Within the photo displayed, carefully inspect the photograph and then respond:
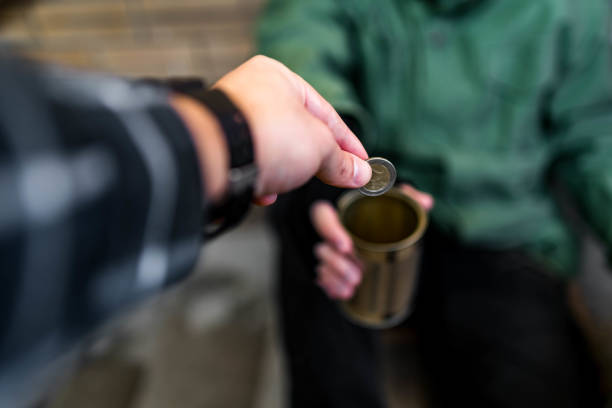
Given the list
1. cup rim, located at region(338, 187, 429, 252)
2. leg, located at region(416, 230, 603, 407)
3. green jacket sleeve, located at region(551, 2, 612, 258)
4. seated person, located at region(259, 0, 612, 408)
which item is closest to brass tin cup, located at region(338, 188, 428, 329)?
cup rim, located at region(338, 187, 429, 252)

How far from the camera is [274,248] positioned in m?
0.88

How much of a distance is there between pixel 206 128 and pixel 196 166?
0.02 m

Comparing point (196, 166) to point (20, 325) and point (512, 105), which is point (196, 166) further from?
point (512, 105)

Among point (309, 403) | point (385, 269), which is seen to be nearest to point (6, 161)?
point (385, 269)

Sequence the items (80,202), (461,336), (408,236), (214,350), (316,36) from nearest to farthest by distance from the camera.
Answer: (80,202)
(408,236)
(316,36)
(461,336)
(214,350)

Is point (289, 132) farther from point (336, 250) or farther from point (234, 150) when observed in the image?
point (336, 250)

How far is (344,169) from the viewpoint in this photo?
0.75ft

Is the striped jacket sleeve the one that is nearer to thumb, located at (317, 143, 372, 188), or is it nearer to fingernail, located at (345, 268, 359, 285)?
thumb, located at (317, 143, 372, 188)

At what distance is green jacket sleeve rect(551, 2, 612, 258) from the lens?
1.80 feet

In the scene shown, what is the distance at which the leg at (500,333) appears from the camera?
1.79 ft

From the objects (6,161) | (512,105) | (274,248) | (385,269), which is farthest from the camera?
(274,248)

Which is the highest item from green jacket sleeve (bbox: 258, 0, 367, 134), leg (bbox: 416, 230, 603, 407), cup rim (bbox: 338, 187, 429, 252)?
green jacket sleeve (bbox: 258, 0, 367, 134)

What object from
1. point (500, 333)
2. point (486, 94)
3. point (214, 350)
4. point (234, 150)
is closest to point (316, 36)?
point (486, 94)

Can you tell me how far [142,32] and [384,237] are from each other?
74 centimetres
